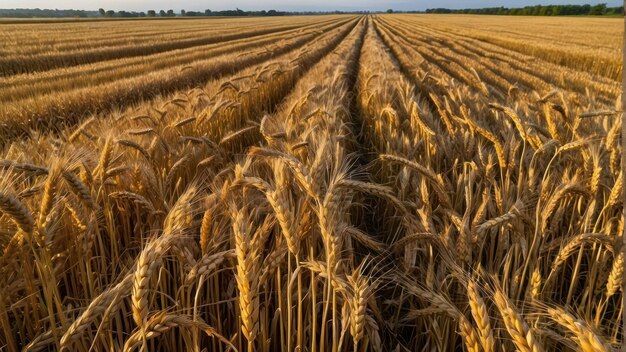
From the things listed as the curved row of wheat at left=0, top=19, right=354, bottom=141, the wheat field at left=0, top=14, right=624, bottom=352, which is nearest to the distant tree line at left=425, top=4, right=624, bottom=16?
the curved row of wheat at left=0, top=19, right=354, bottom=141

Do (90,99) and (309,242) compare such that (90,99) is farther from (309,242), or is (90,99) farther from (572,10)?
(572,10)

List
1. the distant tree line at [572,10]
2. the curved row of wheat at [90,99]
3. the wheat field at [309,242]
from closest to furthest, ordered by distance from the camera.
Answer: the wheat field at [309,242] → the curved row of wheat at [90,99] → the distant tree line at [572,10]

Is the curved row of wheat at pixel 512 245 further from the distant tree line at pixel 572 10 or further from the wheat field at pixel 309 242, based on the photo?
the distant tree line at pixel 572 10

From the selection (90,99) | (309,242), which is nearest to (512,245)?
(309,242)


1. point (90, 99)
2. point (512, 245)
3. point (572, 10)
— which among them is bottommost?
point (572, 10)

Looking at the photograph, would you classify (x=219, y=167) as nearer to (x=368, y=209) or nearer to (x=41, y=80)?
(x=368, y=209)

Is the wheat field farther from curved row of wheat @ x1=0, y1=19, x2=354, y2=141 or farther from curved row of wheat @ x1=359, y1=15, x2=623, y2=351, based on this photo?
curved row of wheat @ x1=0, y1=19, x2=354, y2=141

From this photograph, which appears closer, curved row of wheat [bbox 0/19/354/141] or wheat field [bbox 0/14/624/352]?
wheat field [bbox 0/14/624/352]

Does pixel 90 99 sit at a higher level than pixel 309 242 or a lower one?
lower

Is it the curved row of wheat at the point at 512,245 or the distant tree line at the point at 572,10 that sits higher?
the curved row of wheat at the point at 512,245

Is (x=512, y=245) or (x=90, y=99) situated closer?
(x=512, y=245)

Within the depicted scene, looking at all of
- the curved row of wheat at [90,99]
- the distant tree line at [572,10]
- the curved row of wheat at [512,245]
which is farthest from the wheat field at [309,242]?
the distant tree line at [572,10]

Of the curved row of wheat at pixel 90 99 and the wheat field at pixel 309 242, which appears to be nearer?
the wheat field at pixel 309 242

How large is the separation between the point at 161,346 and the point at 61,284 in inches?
24.4
